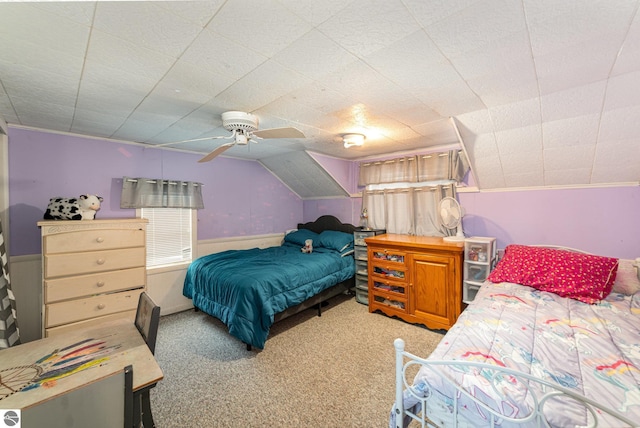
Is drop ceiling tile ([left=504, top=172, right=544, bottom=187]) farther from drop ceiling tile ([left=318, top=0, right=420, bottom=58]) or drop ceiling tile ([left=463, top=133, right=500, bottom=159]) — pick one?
drop ceiling tile ([left=318, top=0, right=420, bottom=58])

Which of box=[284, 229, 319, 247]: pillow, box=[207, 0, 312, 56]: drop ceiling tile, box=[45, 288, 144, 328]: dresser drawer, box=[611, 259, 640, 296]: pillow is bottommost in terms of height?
box=[45, 288, 144, 328]: dresser drawer

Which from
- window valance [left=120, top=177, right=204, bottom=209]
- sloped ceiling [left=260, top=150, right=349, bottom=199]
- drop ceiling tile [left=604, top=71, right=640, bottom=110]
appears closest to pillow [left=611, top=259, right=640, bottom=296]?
drop ceiling tile [left=604, top=71, right=640, bottom=110]

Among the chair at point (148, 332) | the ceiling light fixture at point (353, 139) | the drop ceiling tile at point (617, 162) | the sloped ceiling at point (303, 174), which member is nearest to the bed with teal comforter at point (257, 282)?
the chair at point (148, 332)

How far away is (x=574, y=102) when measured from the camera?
196 cm

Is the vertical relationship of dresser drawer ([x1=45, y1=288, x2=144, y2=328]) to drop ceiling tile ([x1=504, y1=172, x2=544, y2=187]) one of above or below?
below

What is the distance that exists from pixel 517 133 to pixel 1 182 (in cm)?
494

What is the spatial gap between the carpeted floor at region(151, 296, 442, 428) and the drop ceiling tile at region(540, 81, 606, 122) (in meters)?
2.37

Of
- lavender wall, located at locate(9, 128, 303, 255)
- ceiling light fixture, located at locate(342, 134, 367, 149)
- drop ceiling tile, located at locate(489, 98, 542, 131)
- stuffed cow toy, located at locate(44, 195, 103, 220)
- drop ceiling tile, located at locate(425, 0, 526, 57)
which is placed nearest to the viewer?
drop ceiling tile, located at locate(425, 0, 526, 57)

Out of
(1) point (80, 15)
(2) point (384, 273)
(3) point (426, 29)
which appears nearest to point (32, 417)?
(1) point (80, 15)

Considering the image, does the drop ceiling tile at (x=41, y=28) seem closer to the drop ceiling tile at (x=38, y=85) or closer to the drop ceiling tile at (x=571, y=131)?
the drop ceiling tile at (x=38, y=85)

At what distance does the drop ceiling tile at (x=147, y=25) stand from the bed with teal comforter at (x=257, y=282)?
202 cm

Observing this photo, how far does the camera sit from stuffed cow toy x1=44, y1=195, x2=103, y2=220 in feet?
8.02

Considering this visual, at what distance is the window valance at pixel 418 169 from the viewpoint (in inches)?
126

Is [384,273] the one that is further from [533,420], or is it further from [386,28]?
[386,28]
